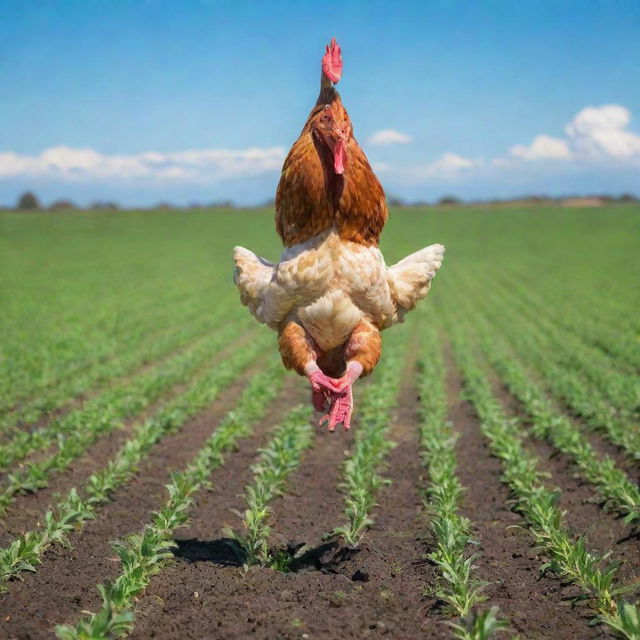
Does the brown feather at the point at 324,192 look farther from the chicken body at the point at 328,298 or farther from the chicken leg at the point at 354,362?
the chicken leg at the point at 354,362

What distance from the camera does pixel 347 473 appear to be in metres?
7.13

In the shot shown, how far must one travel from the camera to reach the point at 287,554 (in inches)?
211

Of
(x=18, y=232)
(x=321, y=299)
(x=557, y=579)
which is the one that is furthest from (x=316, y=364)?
(x=18, y=232)

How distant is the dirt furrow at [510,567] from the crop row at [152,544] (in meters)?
2.24

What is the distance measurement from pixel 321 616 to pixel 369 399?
620cm

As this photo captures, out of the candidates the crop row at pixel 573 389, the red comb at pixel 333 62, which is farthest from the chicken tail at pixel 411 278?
the crop row at pixel 573 389

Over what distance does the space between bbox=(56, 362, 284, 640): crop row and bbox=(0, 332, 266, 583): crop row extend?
548 millimetres


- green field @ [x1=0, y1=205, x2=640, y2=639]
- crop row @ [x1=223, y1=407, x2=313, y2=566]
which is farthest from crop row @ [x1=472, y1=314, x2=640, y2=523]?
crop row @ [x1=223, y1=407, x2=313, y2=566]

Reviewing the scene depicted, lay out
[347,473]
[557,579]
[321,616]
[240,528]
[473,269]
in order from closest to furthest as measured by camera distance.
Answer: [321,616] → [557,579] → [240,528] → [347,473] → [473,269]

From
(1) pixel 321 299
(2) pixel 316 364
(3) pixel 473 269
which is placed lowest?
(3) pixel 473 269

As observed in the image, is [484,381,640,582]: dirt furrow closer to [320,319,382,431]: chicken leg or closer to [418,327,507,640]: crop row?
[418,327,507,640]: crop row

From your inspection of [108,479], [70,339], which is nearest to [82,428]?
[108,479]

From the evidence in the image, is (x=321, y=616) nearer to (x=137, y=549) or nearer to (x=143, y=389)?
(x=137, y=549)

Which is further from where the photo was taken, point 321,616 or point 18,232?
point 18,232
